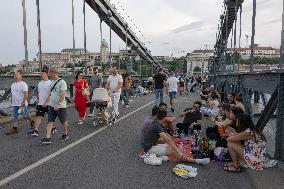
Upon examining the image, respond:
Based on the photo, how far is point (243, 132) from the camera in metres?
6.73

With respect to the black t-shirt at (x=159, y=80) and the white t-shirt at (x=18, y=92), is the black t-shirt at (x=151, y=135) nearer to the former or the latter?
the white t-shirt at (x=18, y=92)

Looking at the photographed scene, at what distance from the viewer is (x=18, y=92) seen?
1062 cm

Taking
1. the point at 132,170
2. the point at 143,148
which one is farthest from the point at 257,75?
the point at 132,170

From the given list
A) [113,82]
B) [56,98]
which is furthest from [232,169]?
[113,82]

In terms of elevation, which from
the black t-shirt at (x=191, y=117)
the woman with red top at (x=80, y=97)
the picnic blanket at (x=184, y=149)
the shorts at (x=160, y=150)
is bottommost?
the picnic blanket at (x=184, y=149)

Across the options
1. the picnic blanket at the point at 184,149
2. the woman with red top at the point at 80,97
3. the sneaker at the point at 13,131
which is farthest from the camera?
the woman with red top at the point at 80,97

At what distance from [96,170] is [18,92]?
16.8ft

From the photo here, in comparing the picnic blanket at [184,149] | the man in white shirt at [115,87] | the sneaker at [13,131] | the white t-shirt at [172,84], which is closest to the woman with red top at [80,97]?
the man in white shirt at [115,87]

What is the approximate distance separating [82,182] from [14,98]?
18.9 ft

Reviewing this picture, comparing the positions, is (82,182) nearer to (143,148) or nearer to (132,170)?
(132,170)

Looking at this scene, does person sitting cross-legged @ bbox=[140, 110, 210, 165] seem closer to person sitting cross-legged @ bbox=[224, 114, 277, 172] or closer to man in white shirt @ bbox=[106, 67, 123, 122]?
person sitting cross-legged @ bbox=[224, 114, 277, 172]

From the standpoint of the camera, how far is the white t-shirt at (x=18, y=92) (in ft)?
34.7

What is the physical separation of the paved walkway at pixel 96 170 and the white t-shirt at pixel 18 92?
160 cm

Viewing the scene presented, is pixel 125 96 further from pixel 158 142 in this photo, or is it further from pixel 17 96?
pixel 158 142
